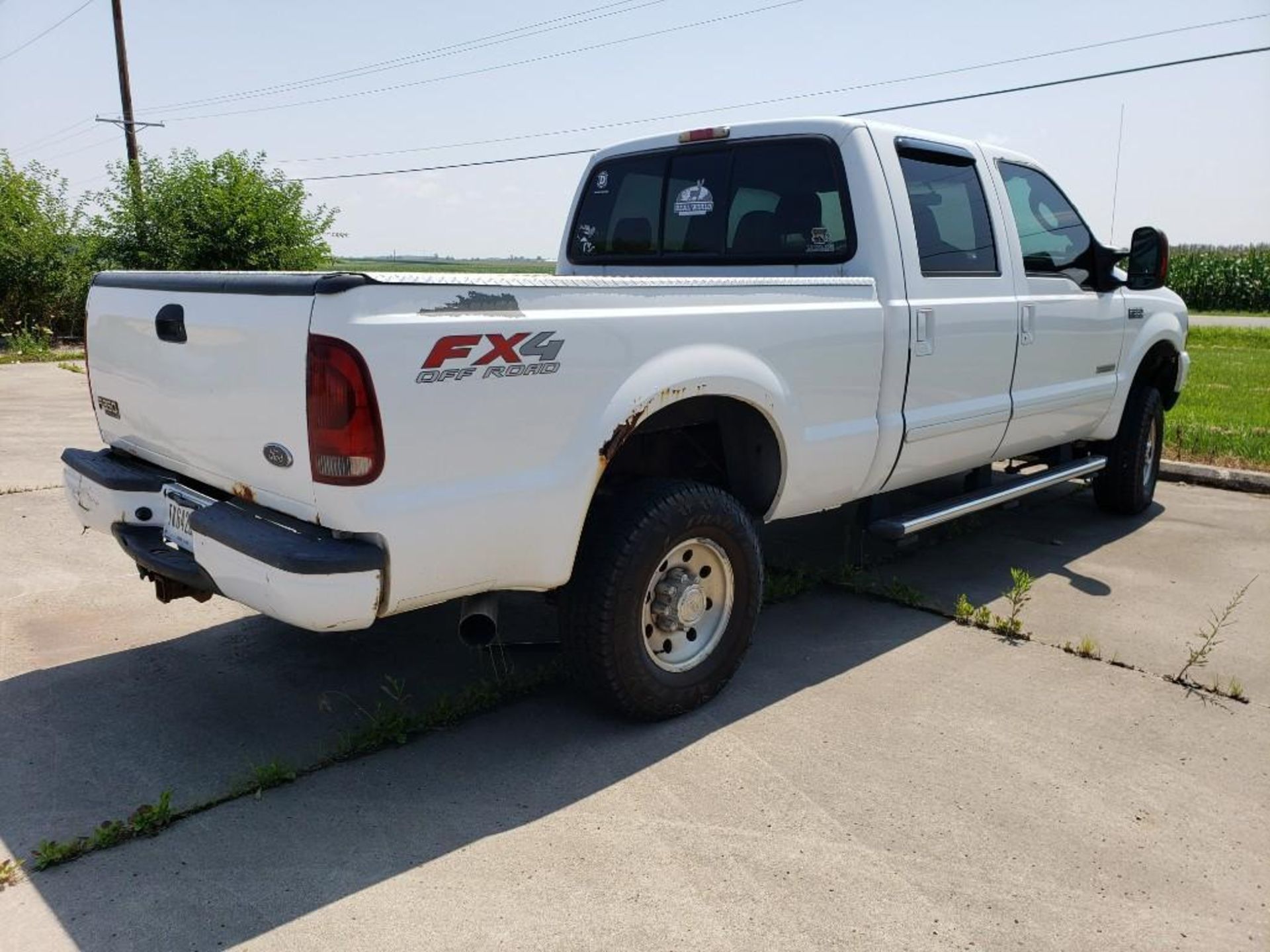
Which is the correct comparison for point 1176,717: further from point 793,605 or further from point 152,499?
point 152,499

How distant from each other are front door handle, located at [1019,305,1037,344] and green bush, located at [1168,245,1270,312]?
112 feet

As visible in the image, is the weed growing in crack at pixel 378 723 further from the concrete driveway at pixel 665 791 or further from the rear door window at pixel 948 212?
the rear door window at pixel 948 212

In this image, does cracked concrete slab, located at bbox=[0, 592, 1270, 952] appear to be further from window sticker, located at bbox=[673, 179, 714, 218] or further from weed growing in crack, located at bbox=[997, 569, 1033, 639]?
window sticker, located at bbox=[673, 179, 714, 218]

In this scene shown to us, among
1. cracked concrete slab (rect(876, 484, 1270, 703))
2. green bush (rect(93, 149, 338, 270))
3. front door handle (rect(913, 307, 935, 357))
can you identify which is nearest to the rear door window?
front door handle (rect(913, 307, 935, 357))

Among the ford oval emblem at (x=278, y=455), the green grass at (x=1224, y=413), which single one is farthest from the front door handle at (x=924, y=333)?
the green grass at (x=1224, y=413)

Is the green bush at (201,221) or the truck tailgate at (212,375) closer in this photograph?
the truck tailgate at (212,375)

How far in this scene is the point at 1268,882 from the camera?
9.11 feet

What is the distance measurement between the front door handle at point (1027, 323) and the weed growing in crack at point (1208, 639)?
59.7 inches

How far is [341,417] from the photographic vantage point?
2.68 m

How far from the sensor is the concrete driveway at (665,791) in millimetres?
2588

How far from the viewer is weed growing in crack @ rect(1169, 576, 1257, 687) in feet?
13.4

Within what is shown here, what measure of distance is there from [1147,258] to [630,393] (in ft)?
13.2

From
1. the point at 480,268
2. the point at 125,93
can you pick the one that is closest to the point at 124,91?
the point at 125,93

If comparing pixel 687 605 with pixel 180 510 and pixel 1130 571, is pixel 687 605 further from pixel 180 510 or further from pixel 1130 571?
pixel 1130 571
